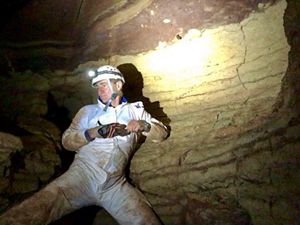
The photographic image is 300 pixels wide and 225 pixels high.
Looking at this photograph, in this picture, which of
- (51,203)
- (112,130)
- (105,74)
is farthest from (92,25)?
(51,203)

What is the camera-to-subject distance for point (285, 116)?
4.71 m

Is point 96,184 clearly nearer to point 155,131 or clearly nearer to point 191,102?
point 155,131

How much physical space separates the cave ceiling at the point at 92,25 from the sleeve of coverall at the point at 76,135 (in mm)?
2795

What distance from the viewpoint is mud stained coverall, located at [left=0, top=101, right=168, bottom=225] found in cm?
433

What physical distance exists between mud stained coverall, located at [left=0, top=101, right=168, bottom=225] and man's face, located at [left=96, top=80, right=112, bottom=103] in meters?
0.12

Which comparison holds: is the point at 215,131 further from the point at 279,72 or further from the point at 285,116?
the point at 279,72

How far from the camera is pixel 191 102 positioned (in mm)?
6379

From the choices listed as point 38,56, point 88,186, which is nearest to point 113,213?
point 88,186

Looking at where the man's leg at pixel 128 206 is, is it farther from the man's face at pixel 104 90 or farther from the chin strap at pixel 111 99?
the man's face at pixel 104 90

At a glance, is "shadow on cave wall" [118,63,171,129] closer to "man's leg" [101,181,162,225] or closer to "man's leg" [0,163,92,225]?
"man's leg" [101,181,162,225]

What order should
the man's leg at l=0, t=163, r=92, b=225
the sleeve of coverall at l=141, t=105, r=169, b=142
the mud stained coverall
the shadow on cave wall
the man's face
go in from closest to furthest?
the man's leg at l=0, t=163, r=92, b=225, the mud stained coverall, the sleeve of coverall at l=141, t=105, r=169, b=142, the man's face, the shadow on cave wall

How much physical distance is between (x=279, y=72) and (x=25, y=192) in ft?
15.3

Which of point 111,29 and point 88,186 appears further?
point 111,29

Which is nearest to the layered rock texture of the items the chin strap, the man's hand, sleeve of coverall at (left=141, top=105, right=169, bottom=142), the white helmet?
sleeve of coverall at (left=141, top=105, right=169, bottom=142)
